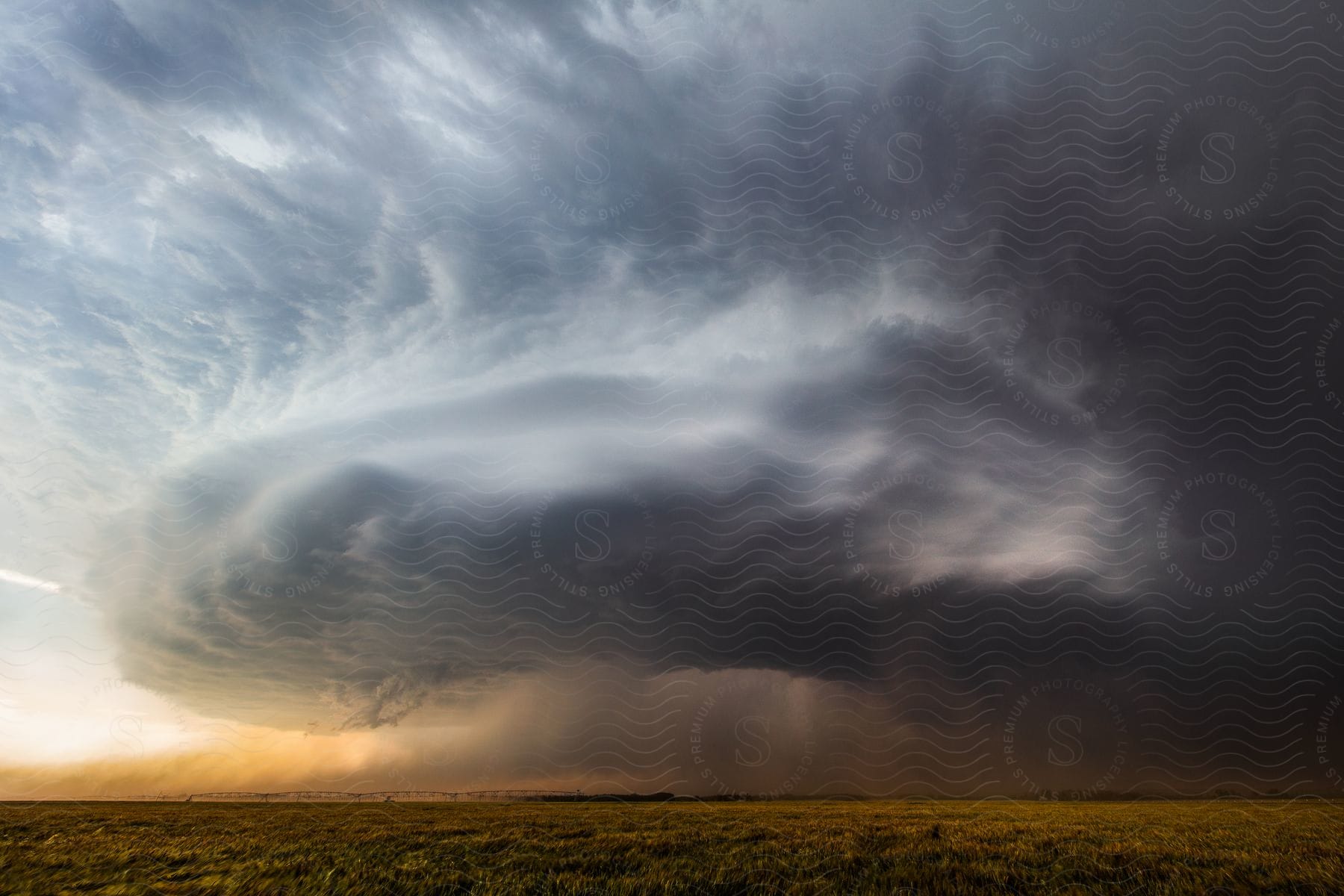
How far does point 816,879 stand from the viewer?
709 cm

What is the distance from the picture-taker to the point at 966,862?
→ 8234 millimetres

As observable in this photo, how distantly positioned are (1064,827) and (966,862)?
665cm

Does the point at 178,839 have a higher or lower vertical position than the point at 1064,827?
higher

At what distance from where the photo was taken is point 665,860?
8.02m

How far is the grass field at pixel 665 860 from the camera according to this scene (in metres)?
7.15

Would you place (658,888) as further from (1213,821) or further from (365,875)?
(1213,821)

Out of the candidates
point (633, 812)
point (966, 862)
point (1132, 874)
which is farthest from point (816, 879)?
point (633, 812)

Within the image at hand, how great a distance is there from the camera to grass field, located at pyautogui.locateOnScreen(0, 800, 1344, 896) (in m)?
7.15

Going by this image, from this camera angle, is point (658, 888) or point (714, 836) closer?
point (658, 888)

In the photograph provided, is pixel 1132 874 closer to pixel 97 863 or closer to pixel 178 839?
pixel 97 863

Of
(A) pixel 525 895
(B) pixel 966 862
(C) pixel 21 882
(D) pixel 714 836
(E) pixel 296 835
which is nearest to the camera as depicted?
(A) pixel 525 895

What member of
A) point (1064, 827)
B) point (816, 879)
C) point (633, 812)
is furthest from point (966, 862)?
point (633, 812)

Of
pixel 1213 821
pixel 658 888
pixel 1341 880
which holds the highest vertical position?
pixel 658 888

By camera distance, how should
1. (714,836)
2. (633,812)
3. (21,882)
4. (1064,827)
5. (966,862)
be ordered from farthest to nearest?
1. (633,812)
2. (1064,827)
3. (714,836)
4. (966,862)
5. (21,882)
